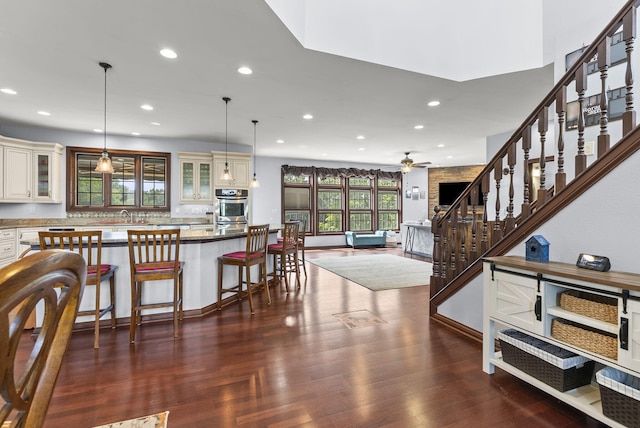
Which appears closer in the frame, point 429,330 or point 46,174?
point 429,330

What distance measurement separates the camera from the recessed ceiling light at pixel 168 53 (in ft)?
9.97

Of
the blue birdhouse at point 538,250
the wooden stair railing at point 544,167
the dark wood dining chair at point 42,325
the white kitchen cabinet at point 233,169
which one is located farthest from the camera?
the white kitchen cabinet at point 233,169

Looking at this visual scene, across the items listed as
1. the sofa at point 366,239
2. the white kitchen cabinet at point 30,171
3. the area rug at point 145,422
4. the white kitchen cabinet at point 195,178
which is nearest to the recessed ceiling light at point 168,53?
the area rug at point 145,422

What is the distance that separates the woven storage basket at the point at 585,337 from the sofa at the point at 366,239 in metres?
7.54

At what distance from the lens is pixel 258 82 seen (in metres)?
3.81

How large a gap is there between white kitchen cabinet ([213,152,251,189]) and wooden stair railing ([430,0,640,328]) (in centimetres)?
485

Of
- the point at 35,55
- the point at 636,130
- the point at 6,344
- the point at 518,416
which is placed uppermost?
the point at 35,55

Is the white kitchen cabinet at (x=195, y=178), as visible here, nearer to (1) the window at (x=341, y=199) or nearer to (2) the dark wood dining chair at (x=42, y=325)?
(1) the window at (x=341, y=199)

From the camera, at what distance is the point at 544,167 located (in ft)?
7.69

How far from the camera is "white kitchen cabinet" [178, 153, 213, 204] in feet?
22.2

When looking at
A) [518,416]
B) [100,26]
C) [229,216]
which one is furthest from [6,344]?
[229,216]

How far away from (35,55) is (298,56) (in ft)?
8.78

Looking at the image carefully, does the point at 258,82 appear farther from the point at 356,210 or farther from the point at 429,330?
the point at 356,210

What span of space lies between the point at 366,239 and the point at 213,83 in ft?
22.1
